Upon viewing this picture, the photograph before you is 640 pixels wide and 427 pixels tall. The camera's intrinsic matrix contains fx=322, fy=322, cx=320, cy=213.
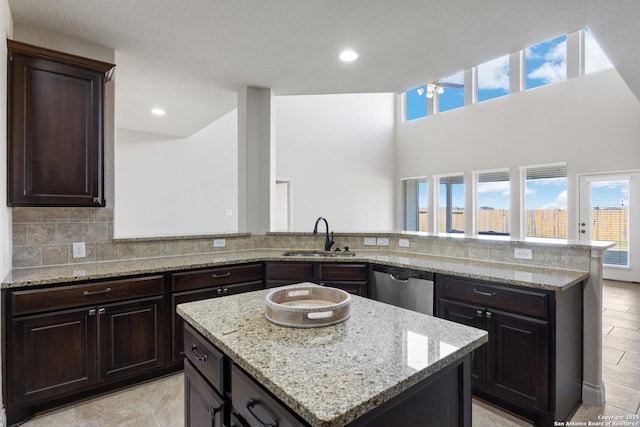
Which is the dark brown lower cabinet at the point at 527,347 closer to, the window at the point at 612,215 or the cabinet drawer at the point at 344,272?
the cabinet drawer at the point at 344,272

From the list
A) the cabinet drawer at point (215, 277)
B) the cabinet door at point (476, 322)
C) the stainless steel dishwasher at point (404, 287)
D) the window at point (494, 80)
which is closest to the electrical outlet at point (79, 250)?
the cabinet drawer at point (215, 277)

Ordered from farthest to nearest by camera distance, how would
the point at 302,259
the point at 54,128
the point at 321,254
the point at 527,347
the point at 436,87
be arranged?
the point at 436,87, the point at 321,254, the point at 302,259, the point at 54,128, the point at 527,347

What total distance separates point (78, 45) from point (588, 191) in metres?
7.50

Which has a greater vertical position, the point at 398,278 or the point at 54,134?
the point at 54,134

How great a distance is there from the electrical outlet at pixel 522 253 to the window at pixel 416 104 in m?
6.41

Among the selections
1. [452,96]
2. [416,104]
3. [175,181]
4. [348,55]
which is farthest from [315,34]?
[416,104]

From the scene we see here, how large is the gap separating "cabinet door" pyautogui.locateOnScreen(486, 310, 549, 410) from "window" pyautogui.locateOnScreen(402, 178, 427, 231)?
6.34 m

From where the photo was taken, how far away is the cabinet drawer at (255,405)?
0.82 metres

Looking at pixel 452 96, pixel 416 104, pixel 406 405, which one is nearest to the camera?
pixel 406 405

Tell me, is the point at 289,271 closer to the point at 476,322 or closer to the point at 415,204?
the point at 476,322

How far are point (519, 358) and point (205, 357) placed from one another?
1885mm

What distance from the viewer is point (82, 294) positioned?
214 centimetres

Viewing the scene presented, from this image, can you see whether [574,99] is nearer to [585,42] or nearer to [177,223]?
[585,42]

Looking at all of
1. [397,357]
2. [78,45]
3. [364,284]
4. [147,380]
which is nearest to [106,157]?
[78,45]
